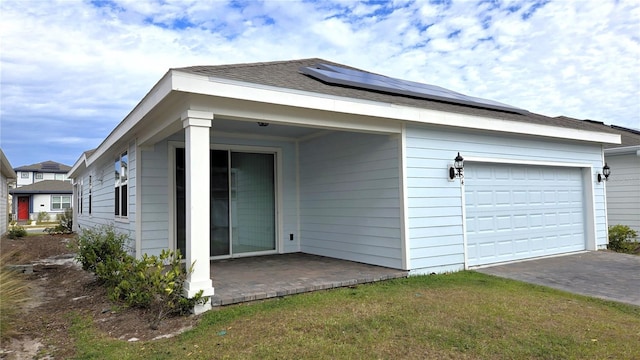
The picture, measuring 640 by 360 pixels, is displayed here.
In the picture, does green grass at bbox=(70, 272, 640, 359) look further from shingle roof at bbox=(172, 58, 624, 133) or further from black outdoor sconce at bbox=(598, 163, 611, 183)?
black outdoor sconce at bbox=(598, 163, 611, 183)

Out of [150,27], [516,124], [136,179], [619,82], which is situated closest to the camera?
[136,179]

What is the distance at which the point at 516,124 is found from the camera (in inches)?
284

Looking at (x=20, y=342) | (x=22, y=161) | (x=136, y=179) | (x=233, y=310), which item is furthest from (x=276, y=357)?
(x=22, y=161)

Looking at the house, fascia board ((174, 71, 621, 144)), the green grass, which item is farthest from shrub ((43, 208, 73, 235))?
fascia board ((174, 71, 621, 144))

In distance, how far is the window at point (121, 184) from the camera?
7.76 meters

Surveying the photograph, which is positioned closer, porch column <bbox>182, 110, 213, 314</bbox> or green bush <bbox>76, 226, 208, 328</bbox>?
green bush <bbox>76, 226, 208, 328</bbox>

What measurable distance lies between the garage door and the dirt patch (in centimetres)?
516

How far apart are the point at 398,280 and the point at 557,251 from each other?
463 centimetres

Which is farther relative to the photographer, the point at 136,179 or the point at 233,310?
the point at 136,179

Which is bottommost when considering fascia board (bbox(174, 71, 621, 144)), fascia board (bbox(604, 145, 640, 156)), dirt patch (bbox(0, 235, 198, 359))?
dirt patch (bbox(0, 235, 198, 359))

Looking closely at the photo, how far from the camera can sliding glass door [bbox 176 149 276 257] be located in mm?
7488

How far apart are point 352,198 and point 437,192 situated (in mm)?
1481

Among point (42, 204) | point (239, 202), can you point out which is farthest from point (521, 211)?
point (42, 204)

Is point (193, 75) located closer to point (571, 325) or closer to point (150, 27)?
point (571, 325)
